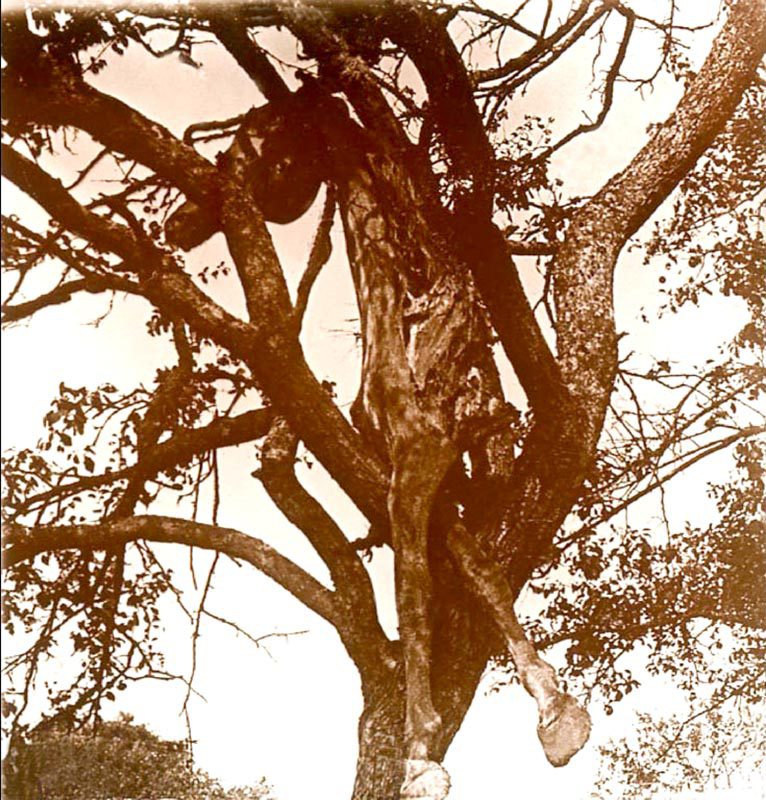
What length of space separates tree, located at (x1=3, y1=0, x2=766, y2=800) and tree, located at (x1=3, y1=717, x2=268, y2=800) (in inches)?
3.1

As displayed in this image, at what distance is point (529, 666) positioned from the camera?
7.45 ft

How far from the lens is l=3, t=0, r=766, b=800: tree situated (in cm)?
225

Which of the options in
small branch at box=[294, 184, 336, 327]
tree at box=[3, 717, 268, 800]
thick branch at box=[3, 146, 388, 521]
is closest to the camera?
tree at box=[3, 717, 268, 800]

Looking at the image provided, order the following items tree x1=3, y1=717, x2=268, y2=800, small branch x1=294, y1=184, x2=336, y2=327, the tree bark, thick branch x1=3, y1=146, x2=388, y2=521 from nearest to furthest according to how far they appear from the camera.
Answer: tree x1=3, y1=717, x2=268, y2=800
the tree bark
thick branch x1=3, y1=146, x2=388, y2=521
small branch x1=294, y1=184, x2=336, y2=327

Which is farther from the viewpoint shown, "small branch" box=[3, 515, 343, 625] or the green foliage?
the green foliage

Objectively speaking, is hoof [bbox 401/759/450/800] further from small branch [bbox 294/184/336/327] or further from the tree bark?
small branch [bbox 294/184/336/327]

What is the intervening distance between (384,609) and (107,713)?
71 centimetres

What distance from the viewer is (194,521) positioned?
2.34m

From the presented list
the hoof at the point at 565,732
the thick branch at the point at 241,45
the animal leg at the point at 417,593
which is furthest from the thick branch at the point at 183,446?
the hoof at the point at 565,732

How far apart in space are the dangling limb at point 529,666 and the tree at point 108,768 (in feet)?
2.25

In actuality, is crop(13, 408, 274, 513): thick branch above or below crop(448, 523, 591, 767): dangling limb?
above

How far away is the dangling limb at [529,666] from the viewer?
87.3 inches

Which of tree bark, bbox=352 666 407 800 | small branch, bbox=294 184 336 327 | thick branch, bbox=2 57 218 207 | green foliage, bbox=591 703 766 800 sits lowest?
green foliage, bbox=591 703 766 800

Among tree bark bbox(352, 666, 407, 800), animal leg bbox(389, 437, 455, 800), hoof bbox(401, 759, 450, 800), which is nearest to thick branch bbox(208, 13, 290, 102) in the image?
animal leg bbox(389, 437, 455, 800)
